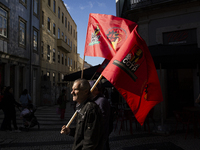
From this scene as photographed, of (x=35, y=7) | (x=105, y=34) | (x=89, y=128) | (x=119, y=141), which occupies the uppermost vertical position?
(x=35, y=7)

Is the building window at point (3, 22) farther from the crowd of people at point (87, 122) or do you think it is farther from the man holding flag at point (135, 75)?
the crowd of people at point (87, 122)

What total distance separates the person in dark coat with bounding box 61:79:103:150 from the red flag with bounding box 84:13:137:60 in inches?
61.0

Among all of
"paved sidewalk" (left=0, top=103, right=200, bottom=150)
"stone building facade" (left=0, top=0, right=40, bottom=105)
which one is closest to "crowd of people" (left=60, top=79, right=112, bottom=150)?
"paved sidewalk" (left=0, top=103, right=200, bottom=150)

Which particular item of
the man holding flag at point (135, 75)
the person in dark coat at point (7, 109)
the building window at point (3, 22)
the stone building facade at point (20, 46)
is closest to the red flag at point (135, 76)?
the man holding flag at point (135, 75)

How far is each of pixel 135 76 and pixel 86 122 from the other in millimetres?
1171

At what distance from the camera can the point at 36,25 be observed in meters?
19.0

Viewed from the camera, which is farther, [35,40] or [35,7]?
[35,7]

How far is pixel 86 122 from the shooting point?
5.97 ft

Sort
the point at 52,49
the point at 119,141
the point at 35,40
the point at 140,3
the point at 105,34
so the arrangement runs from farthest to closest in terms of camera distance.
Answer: the point at 52,49 < the point at 35,40 < the point at 140,3 < the point at 119,141 < the point at 105,34

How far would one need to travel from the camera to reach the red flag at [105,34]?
3445 mm

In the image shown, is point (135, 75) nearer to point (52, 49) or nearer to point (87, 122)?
point (87, 122)

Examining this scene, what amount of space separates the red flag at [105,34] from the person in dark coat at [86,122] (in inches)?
61.0

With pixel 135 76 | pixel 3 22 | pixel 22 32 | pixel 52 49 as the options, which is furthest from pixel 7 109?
pixel 52 49

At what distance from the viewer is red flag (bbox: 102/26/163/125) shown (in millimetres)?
2617
